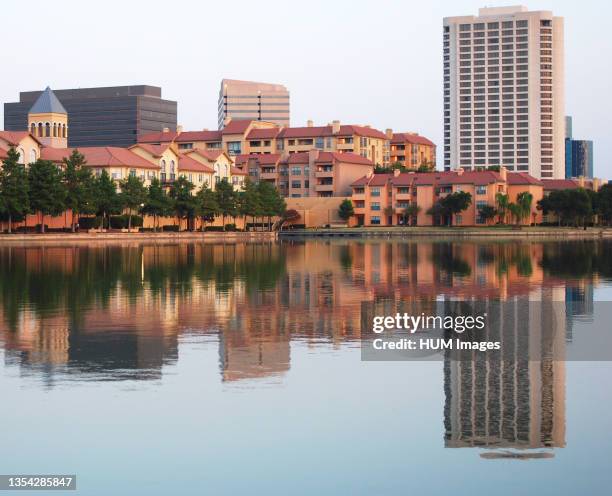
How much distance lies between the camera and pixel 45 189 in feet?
343

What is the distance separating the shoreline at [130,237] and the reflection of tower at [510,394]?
260ft

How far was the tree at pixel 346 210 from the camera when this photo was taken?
497 feet

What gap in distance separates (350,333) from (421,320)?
338 cm

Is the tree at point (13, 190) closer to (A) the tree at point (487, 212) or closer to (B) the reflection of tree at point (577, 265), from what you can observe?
(B) the reflection of tree at point (577, 265)

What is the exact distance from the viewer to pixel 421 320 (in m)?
29.4

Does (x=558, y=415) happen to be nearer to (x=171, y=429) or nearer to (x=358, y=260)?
(x=171, y=429)

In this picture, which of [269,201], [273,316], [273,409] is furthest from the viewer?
[269,201]

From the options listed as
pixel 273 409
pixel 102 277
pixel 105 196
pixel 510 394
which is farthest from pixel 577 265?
pixel 105 196

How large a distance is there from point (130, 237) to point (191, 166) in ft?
113

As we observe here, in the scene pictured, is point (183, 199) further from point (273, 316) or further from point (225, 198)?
point (273, 316)

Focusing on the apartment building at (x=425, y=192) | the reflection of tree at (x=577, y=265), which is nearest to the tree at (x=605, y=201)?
the apartment building at (x=425, y=192)

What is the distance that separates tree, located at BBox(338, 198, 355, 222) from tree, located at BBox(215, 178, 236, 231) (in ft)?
74.5

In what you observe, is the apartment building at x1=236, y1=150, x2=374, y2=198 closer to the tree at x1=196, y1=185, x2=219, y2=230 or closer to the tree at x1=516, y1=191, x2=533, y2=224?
the tree at x1=516, y1=191, x2=533, y2=224

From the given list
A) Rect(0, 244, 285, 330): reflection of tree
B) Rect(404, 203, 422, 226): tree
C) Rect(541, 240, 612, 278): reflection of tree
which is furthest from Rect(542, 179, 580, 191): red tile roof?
Rect(0, 244, 285, 330): reflection of tree
